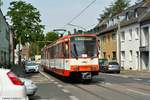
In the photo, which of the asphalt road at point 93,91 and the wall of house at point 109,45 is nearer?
the asphalt road at point 93,91

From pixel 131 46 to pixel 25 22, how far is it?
106 feet

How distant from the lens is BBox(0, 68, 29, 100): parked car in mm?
11883

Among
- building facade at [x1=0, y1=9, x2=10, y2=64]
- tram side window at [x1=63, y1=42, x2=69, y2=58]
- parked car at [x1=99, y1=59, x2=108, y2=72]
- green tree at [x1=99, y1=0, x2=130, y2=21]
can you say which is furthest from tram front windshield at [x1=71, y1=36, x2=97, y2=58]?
green tree at [x1=99, y1=0, x2=130, y2=21]

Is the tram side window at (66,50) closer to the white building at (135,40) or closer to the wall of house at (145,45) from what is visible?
the white building at (135,40)

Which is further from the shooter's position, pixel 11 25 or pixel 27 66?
pixel 11 25

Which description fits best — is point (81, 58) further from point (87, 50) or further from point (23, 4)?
point (23, 4)

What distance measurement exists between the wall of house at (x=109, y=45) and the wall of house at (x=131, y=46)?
471 cm

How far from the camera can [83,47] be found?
28.9 m

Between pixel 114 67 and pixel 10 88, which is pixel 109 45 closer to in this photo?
pixel 114 67

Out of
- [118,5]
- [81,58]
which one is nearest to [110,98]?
[81,58]

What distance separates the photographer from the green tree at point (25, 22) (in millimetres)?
87062

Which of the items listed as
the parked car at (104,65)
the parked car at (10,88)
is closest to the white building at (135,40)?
the parked car at (104,65)

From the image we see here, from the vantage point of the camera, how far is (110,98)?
61.3ft

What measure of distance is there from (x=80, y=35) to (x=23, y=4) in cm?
6248
